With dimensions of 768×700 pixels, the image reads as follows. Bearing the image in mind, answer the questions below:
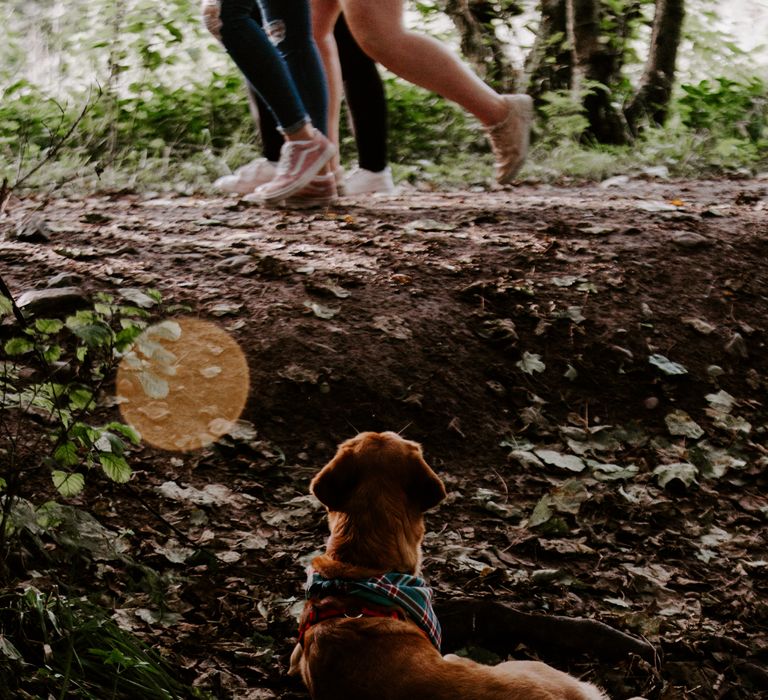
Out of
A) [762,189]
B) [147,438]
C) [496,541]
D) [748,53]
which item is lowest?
[496,541]

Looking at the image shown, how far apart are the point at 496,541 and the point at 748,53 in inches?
356

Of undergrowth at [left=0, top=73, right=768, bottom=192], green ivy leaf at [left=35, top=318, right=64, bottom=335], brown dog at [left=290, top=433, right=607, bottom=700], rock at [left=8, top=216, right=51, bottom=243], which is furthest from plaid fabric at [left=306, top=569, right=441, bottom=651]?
undergrowth at [left=0, top=73, right=768, bottom=192]

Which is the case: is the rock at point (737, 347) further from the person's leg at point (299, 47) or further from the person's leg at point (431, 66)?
the person's leg at point (299, 47)

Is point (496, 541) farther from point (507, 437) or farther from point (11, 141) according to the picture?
point (11, 141)

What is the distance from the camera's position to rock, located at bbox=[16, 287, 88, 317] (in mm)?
3773

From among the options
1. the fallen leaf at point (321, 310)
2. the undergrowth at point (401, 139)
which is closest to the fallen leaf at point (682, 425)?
the fallen leaf at point (321, 310)

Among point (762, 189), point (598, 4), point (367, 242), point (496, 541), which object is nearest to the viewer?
point (496, 541)

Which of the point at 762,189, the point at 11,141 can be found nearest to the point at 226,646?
the point at 762,189

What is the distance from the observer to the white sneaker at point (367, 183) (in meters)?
5.95

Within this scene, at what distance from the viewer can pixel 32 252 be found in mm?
4555

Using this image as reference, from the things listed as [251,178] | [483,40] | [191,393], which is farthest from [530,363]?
[483,40]

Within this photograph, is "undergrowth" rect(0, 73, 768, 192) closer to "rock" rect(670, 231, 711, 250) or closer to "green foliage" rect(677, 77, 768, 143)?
"green foliage" rect(677, 77, 768, 143)

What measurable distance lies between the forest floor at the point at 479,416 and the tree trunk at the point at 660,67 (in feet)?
12.8

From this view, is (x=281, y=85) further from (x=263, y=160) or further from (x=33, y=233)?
(x=33, y=233)
